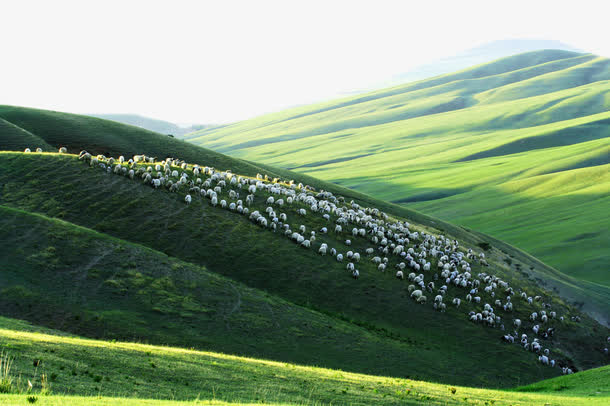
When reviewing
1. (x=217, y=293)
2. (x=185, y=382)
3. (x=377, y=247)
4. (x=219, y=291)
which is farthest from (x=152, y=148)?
(x=185, y=382)

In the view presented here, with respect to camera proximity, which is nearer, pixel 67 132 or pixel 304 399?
pixel 304 399

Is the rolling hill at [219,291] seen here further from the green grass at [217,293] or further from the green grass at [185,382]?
the green grass at [185,382]

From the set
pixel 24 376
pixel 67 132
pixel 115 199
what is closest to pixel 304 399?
pixel 24 376

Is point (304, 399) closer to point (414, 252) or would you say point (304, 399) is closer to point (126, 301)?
point (126, 301)

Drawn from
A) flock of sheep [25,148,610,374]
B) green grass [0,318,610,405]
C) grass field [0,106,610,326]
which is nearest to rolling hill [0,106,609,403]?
flock of sheep [25,148,610,374]

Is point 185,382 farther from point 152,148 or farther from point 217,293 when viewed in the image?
point 152,148

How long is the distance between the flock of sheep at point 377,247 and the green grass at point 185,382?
76.3 feet

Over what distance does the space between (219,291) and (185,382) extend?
2237cm

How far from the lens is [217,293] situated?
1774 inches

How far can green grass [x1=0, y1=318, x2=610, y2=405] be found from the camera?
19.3 meters

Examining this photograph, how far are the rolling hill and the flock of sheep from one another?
2.26ft

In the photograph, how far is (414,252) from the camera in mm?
62906

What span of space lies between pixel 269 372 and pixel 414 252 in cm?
3806

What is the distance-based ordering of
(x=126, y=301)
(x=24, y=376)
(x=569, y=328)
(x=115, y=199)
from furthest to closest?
(x=569, y=328) → (x=115, y=199) → (x=126, y=301) → (x=24, y=376)
